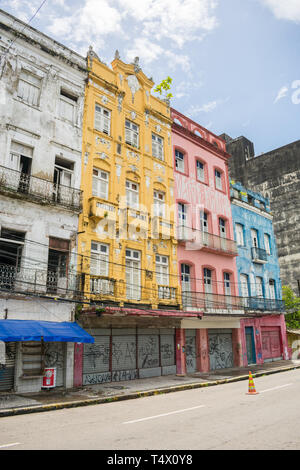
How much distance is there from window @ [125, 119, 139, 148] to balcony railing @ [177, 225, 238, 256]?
17.7 ft

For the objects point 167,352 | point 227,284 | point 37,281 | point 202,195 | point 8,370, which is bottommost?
point 8,370

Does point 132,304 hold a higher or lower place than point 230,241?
lower

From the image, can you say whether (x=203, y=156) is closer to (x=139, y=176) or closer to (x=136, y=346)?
(x=139, y=176)

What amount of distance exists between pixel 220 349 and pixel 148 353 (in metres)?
6.05

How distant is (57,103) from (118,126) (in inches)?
143

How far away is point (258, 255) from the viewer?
26000 millimetres

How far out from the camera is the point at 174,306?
18844mm

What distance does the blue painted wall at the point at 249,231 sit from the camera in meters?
25.3

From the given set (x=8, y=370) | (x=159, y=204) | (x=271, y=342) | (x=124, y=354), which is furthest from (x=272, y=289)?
(x=8, y=370)

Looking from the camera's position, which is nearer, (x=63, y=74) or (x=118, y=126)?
(x=63, y=74)

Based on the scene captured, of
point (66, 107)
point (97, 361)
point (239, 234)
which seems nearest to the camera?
point (97, 361)

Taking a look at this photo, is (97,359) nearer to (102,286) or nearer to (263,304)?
(102,286)

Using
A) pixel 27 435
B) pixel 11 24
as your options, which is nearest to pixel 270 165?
pixel 11 24
